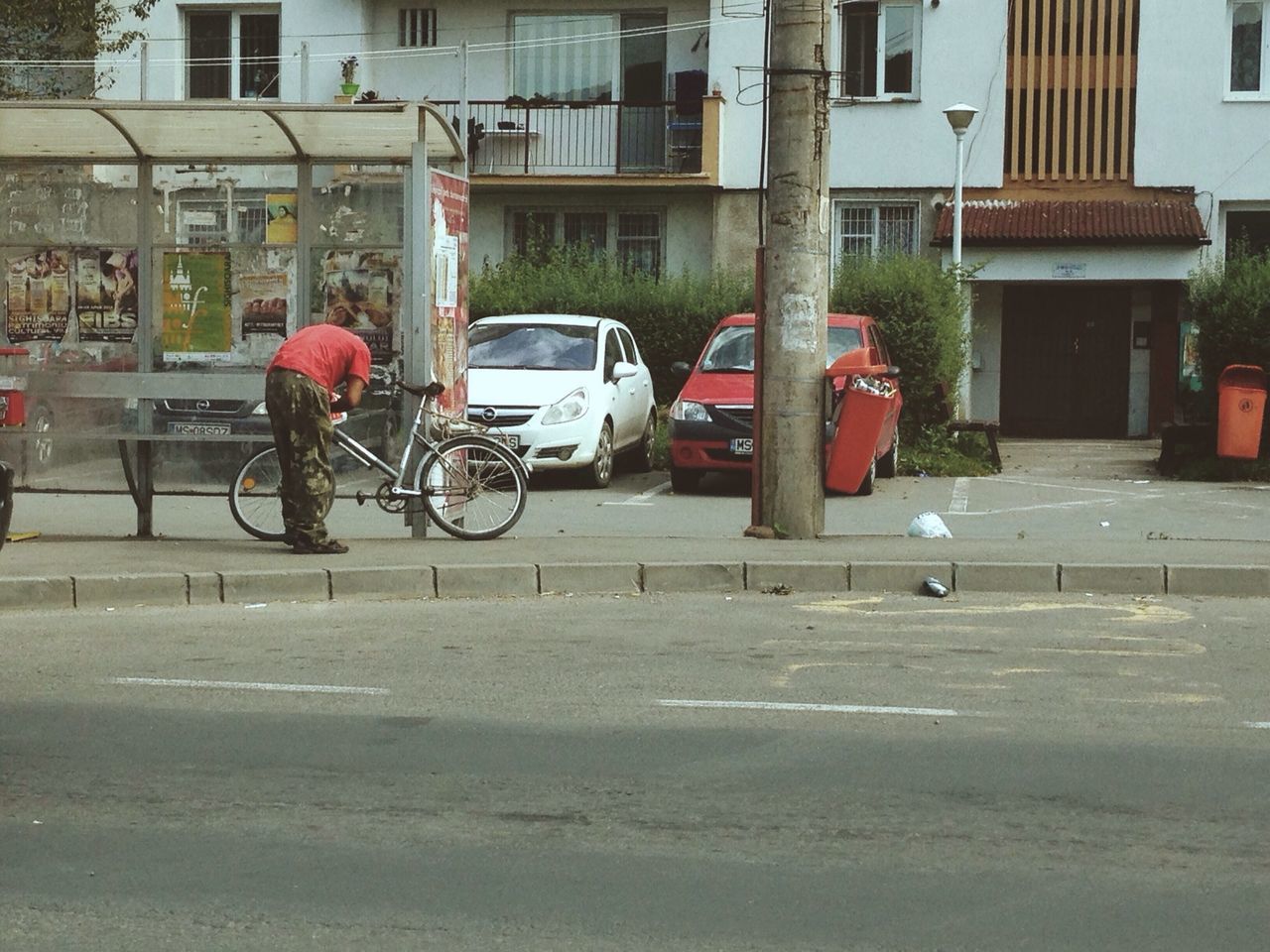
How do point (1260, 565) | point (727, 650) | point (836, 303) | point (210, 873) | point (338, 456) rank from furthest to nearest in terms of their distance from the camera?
1. point (836, 303)
2. point (338, 456)
3. point (1260, 565)
4. point (727, 650)
5. point (210, 873)

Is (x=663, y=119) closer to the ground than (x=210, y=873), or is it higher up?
higher up

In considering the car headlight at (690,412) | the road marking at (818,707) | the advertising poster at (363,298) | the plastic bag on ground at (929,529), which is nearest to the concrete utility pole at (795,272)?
the plastic bag on ground at (929,529)

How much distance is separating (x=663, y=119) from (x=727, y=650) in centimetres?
2174

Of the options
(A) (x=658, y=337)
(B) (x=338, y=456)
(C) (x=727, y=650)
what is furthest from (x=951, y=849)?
(A) (x=658, y=337)

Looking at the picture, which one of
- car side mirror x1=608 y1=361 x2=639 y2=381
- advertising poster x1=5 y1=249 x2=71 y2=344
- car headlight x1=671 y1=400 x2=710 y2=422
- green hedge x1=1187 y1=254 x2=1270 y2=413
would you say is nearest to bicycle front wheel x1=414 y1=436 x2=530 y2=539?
advertising poster x1=5 y1=249 x2=71 y2=344

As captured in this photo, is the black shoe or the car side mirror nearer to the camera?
the black shoe

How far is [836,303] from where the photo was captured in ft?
70.3

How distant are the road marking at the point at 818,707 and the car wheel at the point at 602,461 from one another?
11.0 metres

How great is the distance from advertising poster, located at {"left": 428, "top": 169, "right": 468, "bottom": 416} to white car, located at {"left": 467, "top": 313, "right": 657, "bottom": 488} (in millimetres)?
4214

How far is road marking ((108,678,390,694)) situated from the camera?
762cm

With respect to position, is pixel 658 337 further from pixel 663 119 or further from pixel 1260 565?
pixel 1260 565

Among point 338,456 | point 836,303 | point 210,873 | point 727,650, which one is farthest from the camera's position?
point 836,303

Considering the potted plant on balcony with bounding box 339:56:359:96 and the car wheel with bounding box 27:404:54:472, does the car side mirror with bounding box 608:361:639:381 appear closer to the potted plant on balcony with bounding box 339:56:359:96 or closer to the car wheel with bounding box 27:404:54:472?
the car wheel with bounding box 27:404:54:472

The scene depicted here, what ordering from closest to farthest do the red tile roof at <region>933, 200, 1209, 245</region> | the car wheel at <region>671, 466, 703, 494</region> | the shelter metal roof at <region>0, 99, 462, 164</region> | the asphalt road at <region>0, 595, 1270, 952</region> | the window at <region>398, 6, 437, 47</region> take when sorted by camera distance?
1. the asphalt road at <region>0, 595, 1270, 952</region>
2. the shelter metal roof at <region>0, 99, 462, 164</region>
3. the car wheel at <region>671, 466, 703, 494</region>
4. the red tile roof at <region>933, 200, 1209, 245</region>
5. the window at <region>398, 6, 437, 47</region>
